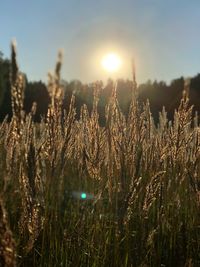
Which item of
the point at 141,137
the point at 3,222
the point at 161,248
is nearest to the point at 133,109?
the point at 141,137

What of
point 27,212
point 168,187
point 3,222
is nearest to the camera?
point 3,222

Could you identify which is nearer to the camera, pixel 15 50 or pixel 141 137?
pixel 15 50

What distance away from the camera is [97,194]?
244cm

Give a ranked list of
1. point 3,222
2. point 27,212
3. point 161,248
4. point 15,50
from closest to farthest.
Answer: point 3,222, point 15,50, point 27,212, point 161,248

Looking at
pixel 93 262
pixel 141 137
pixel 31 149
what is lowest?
pixel 93 262

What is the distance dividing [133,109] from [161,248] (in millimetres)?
958

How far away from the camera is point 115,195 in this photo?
199 cm

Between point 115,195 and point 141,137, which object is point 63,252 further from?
point 141,137

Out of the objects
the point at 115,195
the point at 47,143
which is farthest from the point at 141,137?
the point at 47,143

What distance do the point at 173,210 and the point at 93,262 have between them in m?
0.91

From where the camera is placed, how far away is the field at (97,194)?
157cm

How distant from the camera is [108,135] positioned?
7.47ft

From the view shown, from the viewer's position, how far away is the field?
1.57 metres

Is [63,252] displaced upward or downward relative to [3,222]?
downward
